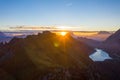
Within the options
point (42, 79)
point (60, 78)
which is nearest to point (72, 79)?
point (60, 78)

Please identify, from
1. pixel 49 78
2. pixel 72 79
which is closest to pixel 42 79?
pixel 49 78

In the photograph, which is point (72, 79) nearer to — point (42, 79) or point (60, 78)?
point (60, 78)

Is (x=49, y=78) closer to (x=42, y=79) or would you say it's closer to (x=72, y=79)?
(x=42, y=79)
